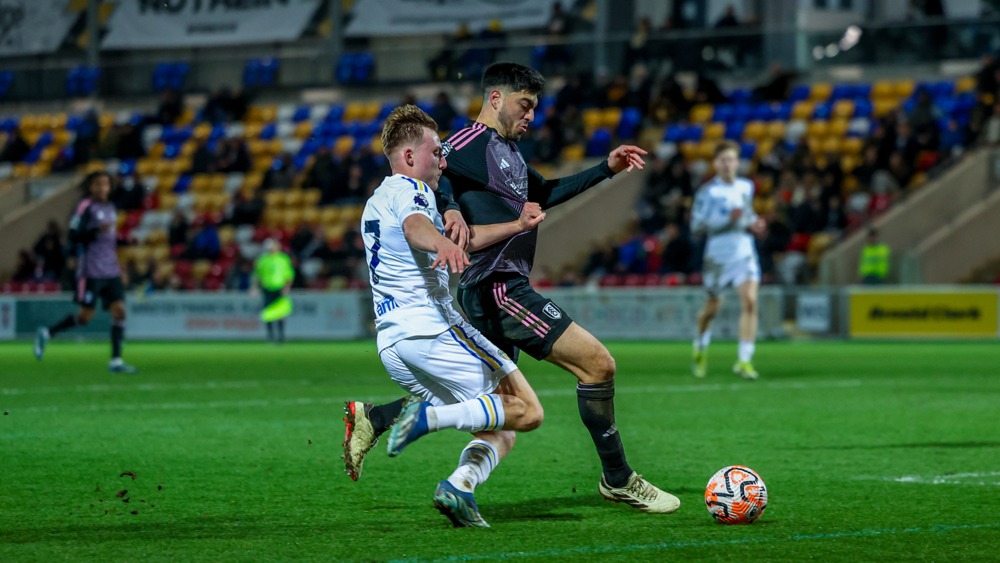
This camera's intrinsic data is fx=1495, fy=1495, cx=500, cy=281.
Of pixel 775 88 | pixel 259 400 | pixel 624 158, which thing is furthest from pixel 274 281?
pixel 624 158

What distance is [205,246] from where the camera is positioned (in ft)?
104

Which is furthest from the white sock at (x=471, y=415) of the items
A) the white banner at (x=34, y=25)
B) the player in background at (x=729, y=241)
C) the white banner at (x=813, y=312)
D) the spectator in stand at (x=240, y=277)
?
the white banner at (x=34, y=25)

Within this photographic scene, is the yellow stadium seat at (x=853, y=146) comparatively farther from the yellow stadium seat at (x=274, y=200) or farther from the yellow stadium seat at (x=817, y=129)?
the yellow stadium seat at (x=274, y=200)

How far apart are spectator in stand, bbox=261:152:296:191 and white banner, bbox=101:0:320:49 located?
4.03 m

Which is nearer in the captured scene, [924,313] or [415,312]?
[415,312]

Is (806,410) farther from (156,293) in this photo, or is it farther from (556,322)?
(156,293)

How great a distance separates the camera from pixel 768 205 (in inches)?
1061

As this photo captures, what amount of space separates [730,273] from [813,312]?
9.96 m

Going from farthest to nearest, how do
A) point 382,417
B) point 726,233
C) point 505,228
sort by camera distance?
point 726,233
point 382,417
point 505,228

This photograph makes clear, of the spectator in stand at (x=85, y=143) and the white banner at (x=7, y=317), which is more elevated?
the spectator in stand at (x=85, y=143)

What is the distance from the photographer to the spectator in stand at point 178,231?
3241 centimetres

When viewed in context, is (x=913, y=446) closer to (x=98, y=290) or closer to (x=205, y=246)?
(x=98, y=290)

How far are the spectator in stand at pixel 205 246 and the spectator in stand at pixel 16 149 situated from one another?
29.2 ft

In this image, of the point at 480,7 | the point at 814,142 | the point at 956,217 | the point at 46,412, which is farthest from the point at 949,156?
the point at 46,412
